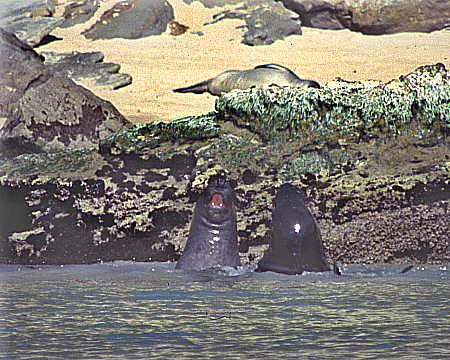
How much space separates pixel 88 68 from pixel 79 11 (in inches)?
169

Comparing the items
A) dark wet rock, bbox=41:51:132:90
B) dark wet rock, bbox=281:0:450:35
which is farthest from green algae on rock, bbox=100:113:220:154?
dark wet rock, bbox=281:0:450:35

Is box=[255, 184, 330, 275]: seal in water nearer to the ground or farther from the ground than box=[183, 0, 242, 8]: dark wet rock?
nearer to the ground

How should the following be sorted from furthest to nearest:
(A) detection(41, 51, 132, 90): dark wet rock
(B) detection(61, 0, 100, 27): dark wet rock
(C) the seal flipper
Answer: (B) detection(61, 0, 100, 27): dark wet rock
(A) detection(41, 51, 132, 90): dark wet rock
(C) the seal flipper

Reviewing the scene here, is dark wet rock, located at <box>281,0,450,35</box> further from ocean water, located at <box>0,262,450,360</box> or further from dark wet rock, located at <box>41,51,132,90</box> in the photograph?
ocean water, located at <box>0,262,450,360</box>

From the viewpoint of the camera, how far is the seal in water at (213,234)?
5977 millimetres

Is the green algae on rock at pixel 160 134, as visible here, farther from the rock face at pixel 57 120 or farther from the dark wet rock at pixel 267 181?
the rock face at pixel 57 120

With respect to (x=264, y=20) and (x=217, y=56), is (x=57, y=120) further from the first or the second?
(x=264, y=20)

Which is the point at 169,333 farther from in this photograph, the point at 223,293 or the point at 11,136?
the point at 11,136

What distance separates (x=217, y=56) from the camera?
47.3 feet

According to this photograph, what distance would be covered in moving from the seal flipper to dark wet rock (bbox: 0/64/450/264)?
5.76 metres

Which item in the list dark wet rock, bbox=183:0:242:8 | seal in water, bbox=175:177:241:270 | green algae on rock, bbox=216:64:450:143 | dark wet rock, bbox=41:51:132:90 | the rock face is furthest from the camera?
dark wet rock, bbox=183:0:242:8

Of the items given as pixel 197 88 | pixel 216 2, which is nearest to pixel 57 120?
pixel 197 88

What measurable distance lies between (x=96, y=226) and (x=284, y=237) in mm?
1322

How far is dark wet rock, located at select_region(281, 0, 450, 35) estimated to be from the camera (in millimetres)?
15602
